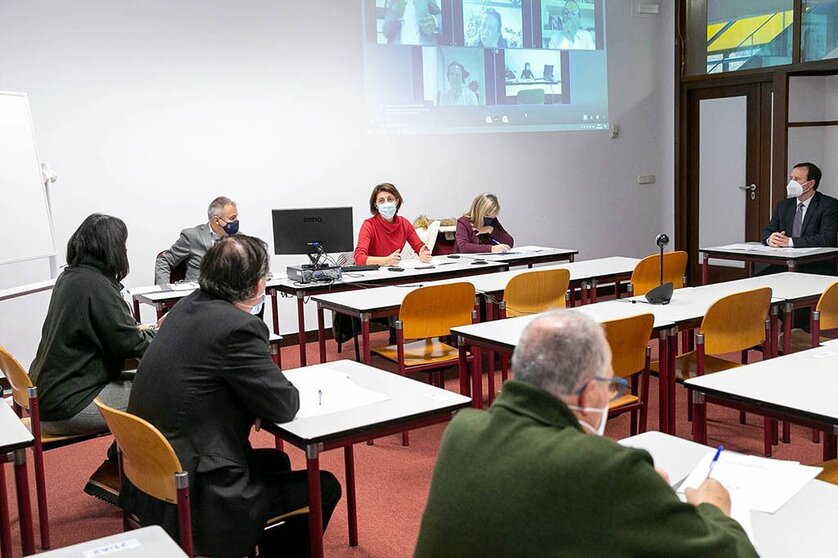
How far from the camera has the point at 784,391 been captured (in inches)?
97.7

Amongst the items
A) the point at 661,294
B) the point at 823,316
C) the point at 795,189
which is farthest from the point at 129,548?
the point at 795,189

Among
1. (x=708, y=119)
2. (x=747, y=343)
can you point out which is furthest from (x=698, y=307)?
(x=708, y=119)

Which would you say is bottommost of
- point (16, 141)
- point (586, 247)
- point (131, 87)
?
point (586, 247)

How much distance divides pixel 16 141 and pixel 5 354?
6.22 ft

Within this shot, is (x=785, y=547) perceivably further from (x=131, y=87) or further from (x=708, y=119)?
(x=708, y=119)

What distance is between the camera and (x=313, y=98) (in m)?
6.71

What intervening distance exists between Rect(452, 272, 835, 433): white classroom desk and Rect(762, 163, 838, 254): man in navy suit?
144 centimetres

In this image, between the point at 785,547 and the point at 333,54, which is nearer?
the point at 785,547

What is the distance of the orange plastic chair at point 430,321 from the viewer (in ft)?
13.8

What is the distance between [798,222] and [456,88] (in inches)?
117

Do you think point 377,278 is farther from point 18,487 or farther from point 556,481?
point 556,481

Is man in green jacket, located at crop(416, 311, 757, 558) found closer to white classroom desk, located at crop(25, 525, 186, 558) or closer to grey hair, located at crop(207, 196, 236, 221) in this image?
white classroom desk, located at crop(25, 525, 186, 558)

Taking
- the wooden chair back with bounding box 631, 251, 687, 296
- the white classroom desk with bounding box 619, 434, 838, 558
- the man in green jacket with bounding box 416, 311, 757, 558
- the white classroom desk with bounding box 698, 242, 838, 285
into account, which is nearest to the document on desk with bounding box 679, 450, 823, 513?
the white classroom desk with bounding box 619, 434, 838, 558

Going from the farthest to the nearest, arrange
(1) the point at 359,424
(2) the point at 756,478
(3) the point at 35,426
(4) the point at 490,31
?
(4) the point at 490,31 < (3) the point at 35,426 < (1) the point at 359,424 < (2) the point at 756,478
